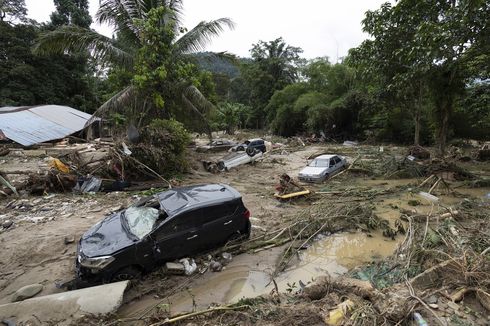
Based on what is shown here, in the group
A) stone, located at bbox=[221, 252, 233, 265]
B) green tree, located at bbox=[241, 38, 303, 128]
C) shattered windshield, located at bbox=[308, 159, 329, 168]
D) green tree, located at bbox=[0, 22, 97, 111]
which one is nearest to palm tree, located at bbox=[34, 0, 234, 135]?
shattered windshield, located at bbox=[308, 159, 329, 168]

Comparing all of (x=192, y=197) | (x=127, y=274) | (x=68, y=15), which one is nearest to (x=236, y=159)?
(x=192, y=197)

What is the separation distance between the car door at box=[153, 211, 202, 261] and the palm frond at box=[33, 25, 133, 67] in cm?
1107

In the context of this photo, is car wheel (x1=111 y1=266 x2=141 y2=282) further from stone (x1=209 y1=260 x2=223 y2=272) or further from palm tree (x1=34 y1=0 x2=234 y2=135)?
palm tree (x1=34 y1=0 x2=234 y2=135)

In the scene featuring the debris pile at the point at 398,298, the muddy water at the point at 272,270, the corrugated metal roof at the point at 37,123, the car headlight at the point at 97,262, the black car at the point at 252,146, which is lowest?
the muddy water at the point at 272,270

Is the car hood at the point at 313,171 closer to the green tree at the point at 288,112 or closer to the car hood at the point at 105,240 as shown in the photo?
the car hood at the point at 105,240

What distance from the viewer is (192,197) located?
6.96 metres

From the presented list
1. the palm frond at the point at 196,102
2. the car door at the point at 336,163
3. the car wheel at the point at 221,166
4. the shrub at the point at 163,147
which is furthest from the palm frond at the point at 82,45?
the car door at the point at 336,163

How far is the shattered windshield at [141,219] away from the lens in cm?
604

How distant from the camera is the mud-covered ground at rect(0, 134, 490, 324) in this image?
18.9 feet

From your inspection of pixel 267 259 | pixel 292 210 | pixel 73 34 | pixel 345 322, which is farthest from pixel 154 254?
pixel 73 34

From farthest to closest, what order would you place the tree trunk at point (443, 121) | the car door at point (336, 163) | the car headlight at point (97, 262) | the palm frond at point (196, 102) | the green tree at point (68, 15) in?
the green tree at point (68, 15) < the tree trunk at point (443, 121) < the palm frond at point (196, 102) < the car door at point (336, 163) < the car headlight at point (97, 262)

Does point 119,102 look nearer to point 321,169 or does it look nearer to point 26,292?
point 321,169

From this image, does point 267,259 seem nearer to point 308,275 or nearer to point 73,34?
point 308,275

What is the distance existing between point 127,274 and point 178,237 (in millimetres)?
1174
